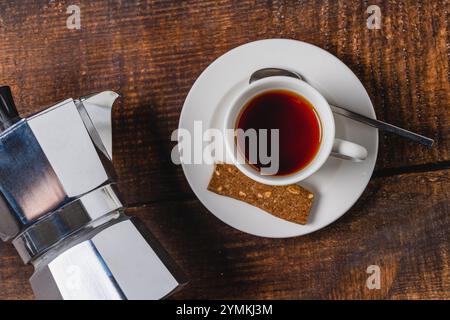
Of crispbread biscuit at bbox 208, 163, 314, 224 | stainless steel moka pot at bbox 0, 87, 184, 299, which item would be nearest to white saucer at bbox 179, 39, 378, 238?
crispbread biscuit at bbox 208, 163, 314, 224

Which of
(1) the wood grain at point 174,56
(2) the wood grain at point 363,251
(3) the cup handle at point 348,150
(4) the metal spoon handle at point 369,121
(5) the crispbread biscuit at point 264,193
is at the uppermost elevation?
Result: (1) the wood grain at point 174,56

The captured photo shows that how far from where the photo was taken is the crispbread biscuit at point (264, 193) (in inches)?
34.7

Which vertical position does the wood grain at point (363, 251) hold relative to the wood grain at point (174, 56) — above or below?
below

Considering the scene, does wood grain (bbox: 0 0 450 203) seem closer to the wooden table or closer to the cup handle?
the wooden table

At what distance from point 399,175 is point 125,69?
1.57 feet

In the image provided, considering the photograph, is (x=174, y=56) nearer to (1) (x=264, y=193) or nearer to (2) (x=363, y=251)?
(1) (x=264, y=193)

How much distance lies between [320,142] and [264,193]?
121mm

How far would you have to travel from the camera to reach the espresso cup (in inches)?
31.9

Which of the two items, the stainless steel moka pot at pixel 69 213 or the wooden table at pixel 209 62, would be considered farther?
the wooden table at pixel 209 62

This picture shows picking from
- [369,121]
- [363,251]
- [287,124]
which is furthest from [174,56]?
[363,251]

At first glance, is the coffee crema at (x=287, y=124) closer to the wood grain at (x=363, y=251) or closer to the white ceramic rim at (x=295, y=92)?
the white ceramic rim at (x=295, y=92)

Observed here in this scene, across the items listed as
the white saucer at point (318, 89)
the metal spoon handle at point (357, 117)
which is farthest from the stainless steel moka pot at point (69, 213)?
the metal spoon handle at point (357, 117)

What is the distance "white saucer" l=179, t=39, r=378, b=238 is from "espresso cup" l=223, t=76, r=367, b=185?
0.05 m

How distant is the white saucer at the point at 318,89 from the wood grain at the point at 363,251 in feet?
0.21
